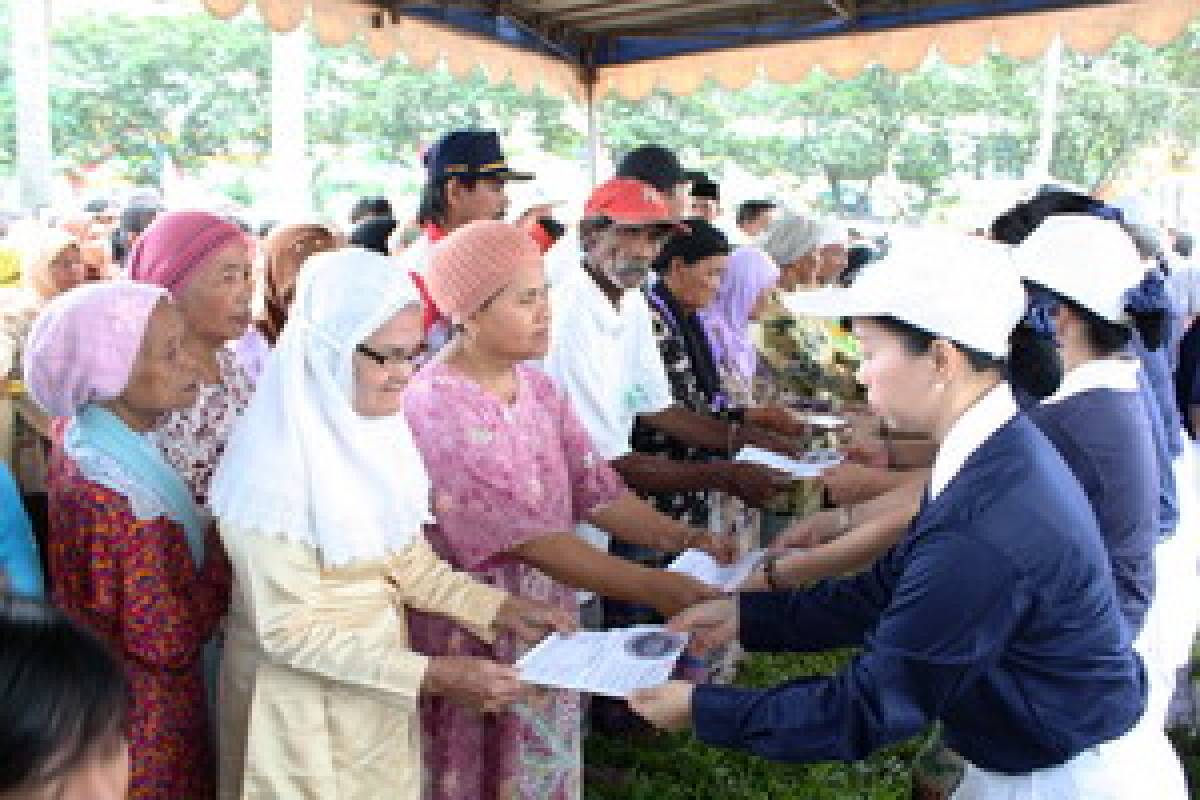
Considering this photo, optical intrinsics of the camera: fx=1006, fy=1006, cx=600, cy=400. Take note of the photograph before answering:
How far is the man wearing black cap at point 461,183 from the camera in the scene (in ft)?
13.0

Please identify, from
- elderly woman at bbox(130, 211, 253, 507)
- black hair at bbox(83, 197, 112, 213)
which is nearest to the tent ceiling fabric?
elderly woman at bbox(130, 211, 253, 507)

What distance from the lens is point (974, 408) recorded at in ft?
5.56

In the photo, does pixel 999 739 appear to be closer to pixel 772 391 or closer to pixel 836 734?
pixel 836 734

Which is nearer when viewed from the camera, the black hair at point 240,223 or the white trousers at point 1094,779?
the white trousers at point 1094,779

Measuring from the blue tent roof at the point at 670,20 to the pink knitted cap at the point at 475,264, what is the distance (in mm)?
3114

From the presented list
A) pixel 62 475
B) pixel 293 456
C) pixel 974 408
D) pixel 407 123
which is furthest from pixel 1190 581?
pixel 407 123

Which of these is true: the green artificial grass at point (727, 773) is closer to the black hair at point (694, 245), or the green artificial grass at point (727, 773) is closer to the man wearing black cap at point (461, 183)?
the black hair at point (694, 245)

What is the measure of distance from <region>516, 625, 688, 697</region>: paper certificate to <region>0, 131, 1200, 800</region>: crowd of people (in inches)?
2.2

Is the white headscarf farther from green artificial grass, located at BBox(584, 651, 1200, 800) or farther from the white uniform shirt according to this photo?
green artificial grass, located at BBox(584, 651, 1200, 800)

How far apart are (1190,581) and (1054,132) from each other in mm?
22126

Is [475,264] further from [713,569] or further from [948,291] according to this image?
[948,291]

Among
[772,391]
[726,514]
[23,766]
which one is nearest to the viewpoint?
[23,766]

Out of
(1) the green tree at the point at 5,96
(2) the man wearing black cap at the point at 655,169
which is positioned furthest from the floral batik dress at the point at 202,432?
(1) the green tree at the point at 5,96

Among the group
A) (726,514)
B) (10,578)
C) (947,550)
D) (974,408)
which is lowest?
(726,514)
